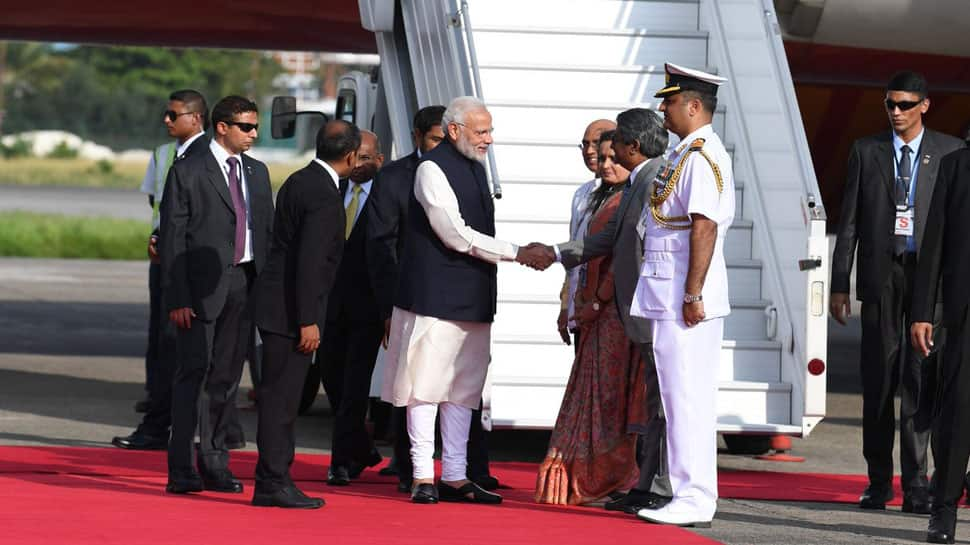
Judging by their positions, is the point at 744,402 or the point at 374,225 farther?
the point at 744,402

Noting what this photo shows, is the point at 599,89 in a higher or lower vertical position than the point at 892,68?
lower

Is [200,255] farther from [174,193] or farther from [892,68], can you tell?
[892,68]

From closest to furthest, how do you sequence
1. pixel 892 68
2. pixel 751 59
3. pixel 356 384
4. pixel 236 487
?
pixel 236 487
pixel 356 384
pixel 751 59
pixel 892 68

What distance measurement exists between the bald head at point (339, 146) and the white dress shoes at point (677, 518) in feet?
6.96

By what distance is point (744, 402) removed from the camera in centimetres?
910

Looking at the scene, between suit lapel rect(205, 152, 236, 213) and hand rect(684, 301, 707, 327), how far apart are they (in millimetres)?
2432

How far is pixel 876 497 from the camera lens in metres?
8.27

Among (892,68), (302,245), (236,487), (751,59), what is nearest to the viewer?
(302,245)

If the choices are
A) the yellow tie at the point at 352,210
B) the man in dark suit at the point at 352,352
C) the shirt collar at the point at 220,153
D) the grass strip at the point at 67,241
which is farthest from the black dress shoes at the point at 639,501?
the grass strip at the point at 67,241

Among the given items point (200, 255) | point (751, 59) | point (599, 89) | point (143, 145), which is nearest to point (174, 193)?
point (200, 255)

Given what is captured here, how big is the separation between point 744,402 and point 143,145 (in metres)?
75.4

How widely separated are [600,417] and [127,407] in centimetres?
484

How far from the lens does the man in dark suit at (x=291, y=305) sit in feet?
24.5

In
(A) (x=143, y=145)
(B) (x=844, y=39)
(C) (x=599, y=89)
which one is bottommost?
(C) (x=599, y=89)
